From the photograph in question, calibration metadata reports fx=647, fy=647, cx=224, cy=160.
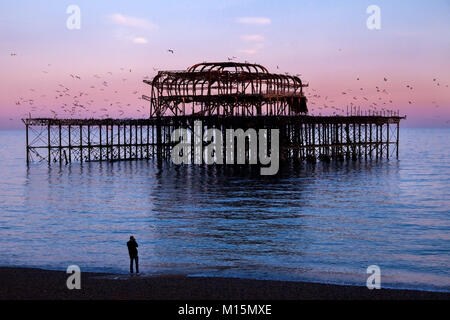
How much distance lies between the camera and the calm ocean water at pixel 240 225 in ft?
68.8

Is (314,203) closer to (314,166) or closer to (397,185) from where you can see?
(397,185)

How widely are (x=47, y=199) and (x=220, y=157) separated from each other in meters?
30.0

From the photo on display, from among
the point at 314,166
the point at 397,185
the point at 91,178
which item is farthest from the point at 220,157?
the point at 397,185

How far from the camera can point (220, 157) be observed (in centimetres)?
6844

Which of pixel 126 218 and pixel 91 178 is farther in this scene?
pixel 91 178
